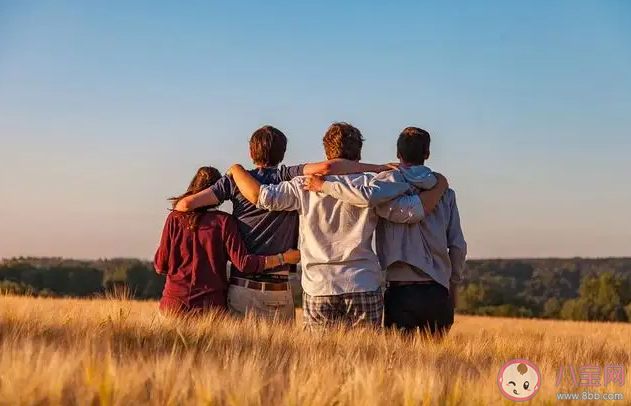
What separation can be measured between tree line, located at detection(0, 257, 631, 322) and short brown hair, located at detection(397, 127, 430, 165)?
22587 millimetres

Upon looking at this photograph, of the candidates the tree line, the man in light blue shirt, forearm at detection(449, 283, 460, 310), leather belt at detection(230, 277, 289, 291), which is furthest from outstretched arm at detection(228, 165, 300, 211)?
the tree line

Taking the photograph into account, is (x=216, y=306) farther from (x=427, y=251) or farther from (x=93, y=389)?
(x=93, y=389)

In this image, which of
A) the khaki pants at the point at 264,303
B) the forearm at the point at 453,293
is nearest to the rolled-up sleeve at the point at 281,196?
the khaki pants at the point at 264,303

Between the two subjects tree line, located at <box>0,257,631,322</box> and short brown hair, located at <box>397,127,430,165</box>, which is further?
tree line, located at <box>0,257,631,322</box>

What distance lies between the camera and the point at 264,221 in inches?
281

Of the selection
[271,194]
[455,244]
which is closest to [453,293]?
[455,244]

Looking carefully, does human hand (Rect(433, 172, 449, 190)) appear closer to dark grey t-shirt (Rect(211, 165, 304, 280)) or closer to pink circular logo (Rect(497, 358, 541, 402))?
dark grey t-shirt (Rect(211, 165, 304, 280))

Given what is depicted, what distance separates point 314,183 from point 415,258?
1.06 meters

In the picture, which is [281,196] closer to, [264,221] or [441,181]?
[264,221]

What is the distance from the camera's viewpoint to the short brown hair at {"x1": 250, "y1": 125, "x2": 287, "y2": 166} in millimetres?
6984

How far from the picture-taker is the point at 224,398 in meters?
3.46

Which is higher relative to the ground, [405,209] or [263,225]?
[405,209]

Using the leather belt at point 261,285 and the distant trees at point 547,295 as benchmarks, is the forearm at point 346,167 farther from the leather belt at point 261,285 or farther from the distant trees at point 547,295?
the distant trees at point 547,295

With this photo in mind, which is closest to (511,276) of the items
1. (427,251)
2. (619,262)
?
(619,262)
